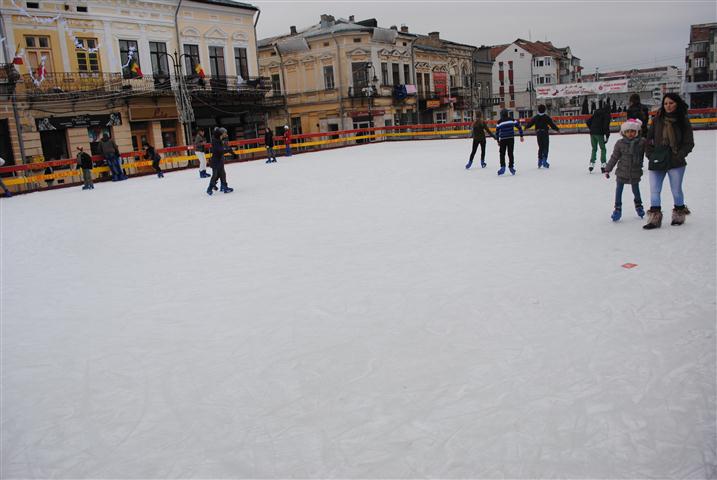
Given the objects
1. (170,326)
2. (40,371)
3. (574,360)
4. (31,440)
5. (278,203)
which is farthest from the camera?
(278,203)

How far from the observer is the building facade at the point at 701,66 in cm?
5691

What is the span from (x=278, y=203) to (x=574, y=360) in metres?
8.64

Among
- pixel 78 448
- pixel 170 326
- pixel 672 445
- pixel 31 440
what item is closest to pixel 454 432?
pixel 672 445

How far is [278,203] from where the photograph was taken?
1177 cm

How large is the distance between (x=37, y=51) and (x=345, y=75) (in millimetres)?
20720

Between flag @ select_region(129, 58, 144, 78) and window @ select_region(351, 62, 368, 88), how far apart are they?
55.0ft

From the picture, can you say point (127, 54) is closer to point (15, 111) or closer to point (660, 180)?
point (15, 111)

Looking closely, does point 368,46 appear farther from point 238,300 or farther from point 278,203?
point 238,300

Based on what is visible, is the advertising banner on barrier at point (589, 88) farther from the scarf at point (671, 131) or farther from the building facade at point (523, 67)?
the scarf at point (671, 131)

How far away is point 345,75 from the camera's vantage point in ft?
134

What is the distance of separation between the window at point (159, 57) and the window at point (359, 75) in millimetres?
14726

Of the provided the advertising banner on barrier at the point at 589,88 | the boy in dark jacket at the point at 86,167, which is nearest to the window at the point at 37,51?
the boy in dark jacket at the point at 86,167

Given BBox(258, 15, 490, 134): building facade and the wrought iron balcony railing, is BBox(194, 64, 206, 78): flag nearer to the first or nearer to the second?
the wrought iron balcony railing

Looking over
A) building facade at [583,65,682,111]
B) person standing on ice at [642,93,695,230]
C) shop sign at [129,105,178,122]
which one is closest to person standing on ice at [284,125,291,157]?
shop sign at [129,105,178,122]
